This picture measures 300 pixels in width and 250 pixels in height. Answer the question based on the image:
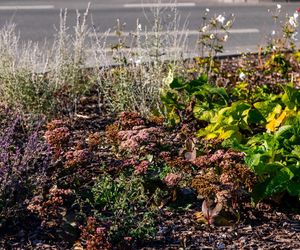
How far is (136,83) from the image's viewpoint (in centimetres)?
635

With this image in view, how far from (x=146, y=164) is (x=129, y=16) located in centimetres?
792

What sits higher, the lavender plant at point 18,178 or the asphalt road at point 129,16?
the asphalt road at point 129,16

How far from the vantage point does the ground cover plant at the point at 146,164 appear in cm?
427

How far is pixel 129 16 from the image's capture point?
12.4m

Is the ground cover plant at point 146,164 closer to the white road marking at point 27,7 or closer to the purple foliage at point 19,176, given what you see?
the purple foliage at point 19,176

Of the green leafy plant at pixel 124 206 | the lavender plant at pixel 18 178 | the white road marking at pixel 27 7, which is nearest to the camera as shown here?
the green leafy plant at pixel 124 206

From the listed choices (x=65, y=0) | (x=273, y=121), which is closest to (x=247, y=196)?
(x=273, y=121)

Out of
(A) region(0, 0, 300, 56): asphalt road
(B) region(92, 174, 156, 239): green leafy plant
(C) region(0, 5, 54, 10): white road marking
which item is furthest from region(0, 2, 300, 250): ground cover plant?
(C) region(0, 5, 54, 10): white road marking

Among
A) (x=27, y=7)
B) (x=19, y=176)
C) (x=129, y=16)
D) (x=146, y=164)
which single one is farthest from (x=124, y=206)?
(x=27, y=7)

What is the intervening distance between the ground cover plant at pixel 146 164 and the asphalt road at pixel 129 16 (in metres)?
3.29

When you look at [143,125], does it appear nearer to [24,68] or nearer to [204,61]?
[24,68]

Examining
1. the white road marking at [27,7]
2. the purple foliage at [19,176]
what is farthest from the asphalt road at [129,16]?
the purple foliage at [19,176]

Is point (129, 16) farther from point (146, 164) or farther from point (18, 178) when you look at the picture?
point (18, 178)

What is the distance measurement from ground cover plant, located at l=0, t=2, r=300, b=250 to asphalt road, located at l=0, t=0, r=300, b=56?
329cm
